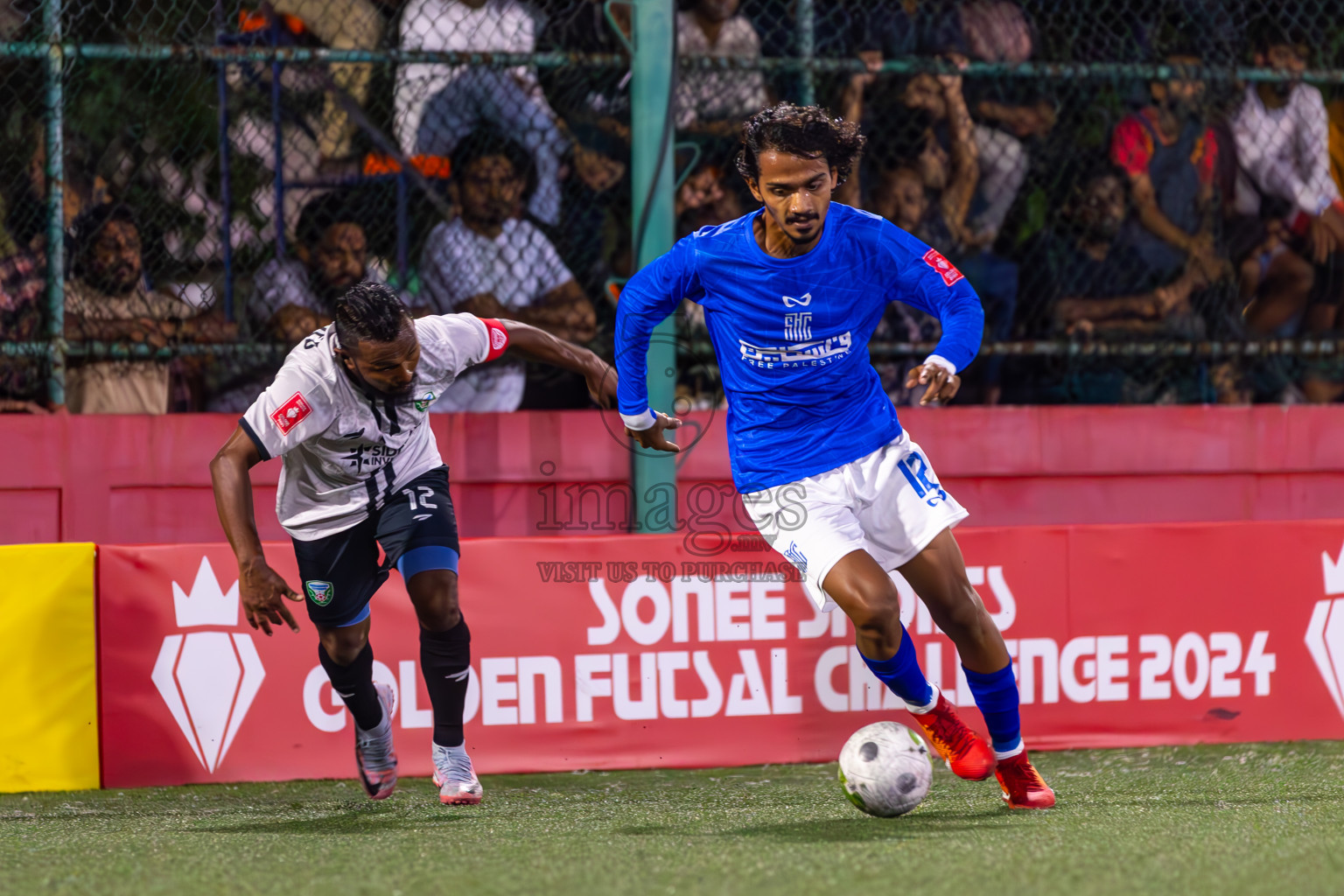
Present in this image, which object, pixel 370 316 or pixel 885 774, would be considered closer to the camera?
pixel 885 774

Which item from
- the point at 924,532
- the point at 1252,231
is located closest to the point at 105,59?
the point at 924,532

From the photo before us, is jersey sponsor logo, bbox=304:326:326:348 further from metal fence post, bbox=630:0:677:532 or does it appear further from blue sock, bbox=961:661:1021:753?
blue sock, bbox=961:661:1021:753

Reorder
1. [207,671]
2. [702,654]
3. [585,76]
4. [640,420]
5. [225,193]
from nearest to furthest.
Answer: [640,420] → [207,671] → [702,654] → [225,193] → [585,76]

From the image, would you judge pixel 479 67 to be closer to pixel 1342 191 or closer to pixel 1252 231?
pixel 1252 231

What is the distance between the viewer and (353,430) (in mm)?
4465

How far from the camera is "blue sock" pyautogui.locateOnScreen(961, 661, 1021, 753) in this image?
411 centimetres

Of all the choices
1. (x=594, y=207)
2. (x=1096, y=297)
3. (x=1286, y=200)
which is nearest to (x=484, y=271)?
(x=594, y=207)

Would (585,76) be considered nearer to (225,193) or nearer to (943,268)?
(225,193)

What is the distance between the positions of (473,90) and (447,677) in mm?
2828

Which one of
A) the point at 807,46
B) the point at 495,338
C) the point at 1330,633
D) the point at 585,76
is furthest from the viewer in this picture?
the point at 807,46

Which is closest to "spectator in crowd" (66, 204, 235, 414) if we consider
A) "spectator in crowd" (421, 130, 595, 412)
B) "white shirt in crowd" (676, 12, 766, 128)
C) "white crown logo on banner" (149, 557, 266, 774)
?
"spectator in crowd" (421, 130, 595, 412)

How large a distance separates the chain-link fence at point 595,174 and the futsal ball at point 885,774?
2.86m

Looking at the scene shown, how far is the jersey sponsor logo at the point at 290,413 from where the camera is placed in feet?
13.8

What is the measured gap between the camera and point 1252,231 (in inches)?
278
